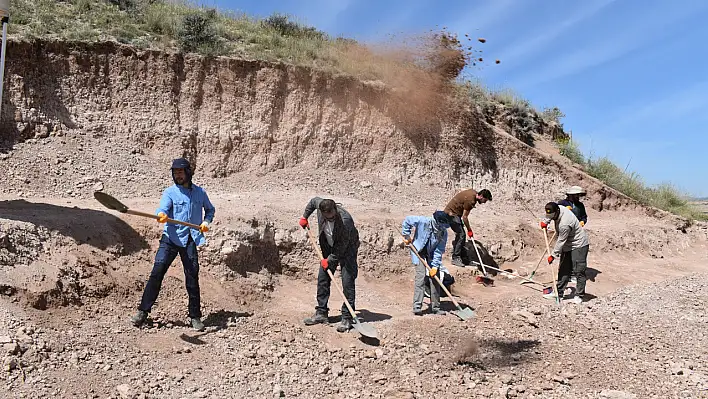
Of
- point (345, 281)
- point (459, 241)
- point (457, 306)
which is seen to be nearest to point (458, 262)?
point (459, 241)

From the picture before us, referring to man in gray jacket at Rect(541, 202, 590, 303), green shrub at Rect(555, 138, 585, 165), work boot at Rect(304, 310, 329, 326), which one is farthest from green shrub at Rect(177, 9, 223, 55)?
green shrub at Rect(555, 138, 585, 165)

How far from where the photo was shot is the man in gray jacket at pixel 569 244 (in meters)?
7.09

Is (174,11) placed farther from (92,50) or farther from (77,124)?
(77,124)

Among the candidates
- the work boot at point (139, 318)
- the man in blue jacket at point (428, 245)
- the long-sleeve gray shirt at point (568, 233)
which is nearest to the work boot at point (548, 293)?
the long-sleeve gray shirt at point (568, 233)

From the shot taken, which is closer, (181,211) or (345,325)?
(181,211)

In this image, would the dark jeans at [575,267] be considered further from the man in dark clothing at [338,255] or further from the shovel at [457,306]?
the man in dark clothing at [338,255]

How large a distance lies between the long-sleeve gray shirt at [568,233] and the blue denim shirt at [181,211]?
4.54 metres

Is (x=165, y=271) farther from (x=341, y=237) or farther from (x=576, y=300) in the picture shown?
(x=576, y=300)

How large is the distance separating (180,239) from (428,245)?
9.48 ft

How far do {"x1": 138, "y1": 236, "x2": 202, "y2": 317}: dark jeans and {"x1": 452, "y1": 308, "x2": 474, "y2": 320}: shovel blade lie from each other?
288cm

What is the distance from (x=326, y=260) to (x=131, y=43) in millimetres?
6911

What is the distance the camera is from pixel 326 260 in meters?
5.59

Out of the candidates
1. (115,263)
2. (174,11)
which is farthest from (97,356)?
(174,11)

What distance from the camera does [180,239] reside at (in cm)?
493
